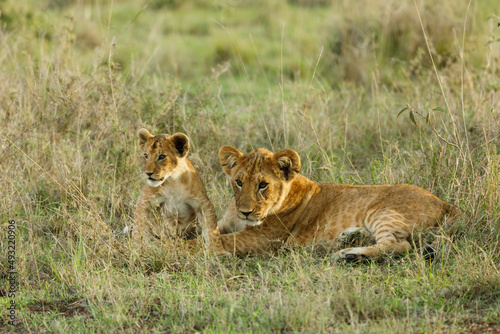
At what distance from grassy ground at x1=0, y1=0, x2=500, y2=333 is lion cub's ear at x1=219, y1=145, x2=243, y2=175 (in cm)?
65

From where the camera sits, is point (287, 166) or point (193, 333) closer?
point (193, 333)

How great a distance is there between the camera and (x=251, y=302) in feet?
12.9

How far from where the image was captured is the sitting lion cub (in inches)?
188

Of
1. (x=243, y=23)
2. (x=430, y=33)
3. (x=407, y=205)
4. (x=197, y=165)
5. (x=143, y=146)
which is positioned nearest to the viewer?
(x=407, y=205)

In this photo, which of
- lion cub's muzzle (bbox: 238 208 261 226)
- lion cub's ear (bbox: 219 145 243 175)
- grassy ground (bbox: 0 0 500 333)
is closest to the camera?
grassy ground (bbox: 0 0 500 333)

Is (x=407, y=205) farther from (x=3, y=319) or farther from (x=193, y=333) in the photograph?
(x=3, y=319)

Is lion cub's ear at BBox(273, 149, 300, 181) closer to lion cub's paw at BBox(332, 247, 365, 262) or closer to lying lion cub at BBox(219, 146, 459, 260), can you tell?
lying lion cub at BBox(219, 146, 459, 260)

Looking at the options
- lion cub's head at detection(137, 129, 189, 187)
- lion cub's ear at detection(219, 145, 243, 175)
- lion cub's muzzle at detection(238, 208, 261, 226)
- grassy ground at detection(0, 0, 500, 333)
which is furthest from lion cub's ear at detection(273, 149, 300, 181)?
lion cub's head at detection(137, 129, 189, 187)

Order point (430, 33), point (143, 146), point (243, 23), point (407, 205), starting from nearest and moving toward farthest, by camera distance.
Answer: point (407, 205) → point (143, 146) → point (430, 33) → point (243, 23)

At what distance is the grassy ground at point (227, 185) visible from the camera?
3.82m

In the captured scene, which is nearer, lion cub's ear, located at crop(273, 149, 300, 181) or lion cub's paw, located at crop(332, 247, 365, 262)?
lion cub's paw, located at crop(332, 247, 365, 262)

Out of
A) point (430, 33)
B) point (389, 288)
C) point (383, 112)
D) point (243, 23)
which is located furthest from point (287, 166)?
point (243, 23)

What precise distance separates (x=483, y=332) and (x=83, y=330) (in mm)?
2064

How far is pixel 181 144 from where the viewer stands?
4.90 meters
